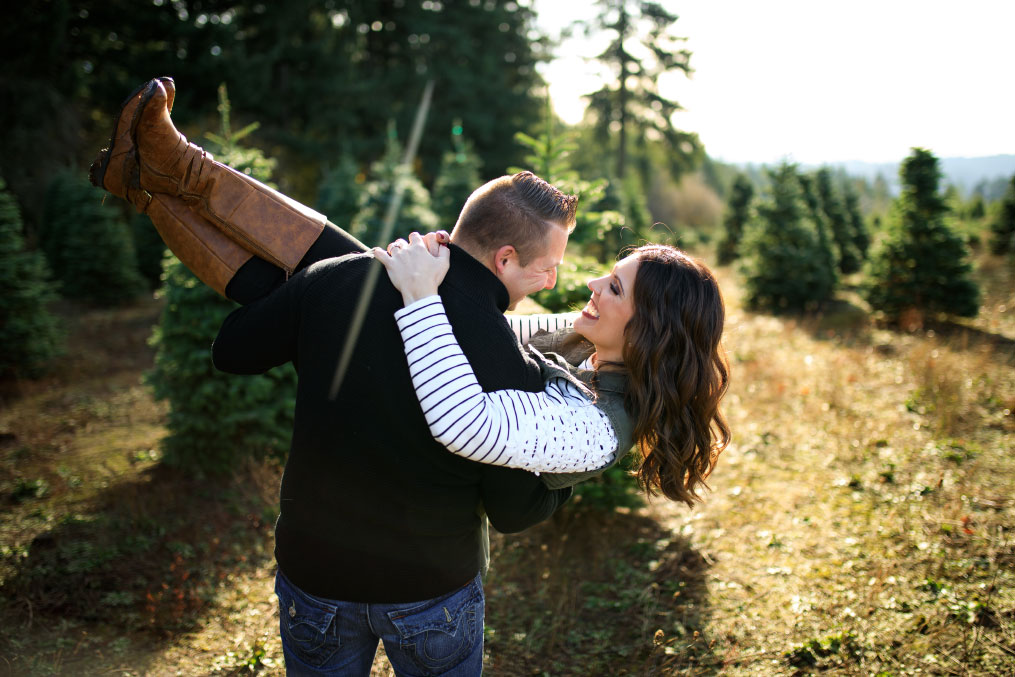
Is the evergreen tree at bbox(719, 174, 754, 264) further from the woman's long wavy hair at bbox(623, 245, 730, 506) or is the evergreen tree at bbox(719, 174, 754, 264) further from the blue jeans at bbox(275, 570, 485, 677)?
the blue jeans at bbox(275, 570, 485, 677)

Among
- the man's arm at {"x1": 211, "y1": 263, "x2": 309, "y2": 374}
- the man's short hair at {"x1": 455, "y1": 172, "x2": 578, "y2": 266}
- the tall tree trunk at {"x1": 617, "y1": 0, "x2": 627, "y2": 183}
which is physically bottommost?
the man's arm at {"x1": 211, "y1": 263, "x2": 309, "y2": 374}

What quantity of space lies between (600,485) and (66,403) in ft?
22.5

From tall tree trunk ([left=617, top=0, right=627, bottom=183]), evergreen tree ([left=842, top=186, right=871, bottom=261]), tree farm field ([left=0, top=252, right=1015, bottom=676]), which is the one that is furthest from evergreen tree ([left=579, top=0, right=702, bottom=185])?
tree farm field ([left=0, top=252, right=1015, bottom=676])

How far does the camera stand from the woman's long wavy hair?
71.8 inches

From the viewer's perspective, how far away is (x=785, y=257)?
13773 millimetres

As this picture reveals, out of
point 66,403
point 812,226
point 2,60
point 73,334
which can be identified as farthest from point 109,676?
point 2,60

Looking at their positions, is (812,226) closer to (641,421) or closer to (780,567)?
(780,567)

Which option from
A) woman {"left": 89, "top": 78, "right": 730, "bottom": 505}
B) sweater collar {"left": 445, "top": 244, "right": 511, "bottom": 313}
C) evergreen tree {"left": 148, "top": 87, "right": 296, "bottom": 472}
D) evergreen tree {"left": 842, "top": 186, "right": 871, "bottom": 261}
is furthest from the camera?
evergreen tree {"left": 842, "top": 186, "right": 871, "bottom": 261}

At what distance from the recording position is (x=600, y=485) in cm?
449

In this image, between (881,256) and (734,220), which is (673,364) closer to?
(881,256)

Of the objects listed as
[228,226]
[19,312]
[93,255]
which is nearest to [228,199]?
[228,226]

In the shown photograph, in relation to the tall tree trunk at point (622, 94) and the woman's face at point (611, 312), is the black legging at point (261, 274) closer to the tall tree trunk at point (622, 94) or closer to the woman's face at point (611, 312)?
the woman's face at point (611, 312)

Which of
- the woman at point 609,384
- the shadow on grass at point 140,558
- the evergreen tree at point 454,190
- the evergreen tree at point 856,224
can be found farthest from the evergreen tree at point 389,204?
the evergreen tree at point 856,224

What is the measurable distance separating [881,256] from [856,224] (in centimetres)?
1097
